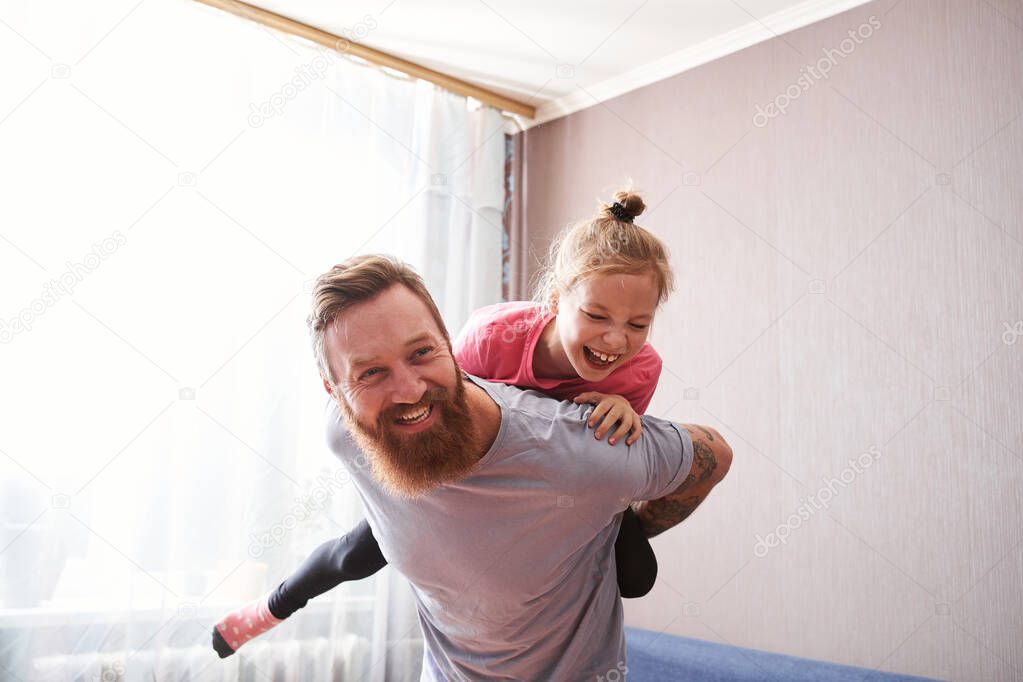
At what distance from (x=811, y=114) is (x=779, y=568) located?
1.43m

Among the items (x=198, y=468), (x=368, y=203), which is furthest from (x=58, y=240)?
(x=368, y=203)

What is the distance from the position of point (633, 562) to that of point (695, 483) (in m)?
0.19

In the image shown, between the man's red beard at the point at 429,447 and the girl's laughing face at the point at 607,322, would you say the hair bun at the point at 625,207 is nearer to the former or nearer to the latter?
the girl's laughing face at the point at 607,322

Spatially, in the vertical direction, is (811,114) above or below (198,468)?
above

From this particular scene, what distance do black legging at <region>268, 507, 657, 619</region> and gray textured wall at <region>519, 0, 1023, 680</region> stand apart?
1.13 m

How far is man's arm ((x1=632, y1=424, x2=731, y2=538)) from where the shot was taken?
159cm

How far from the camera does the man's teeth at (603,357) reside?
1.70m

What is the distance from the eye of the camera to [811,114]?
112 inches

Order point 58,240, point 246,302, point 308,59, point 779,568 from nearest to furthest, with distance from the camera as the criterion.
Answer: point 58,240
point 779,568
point 246,302
point 308,59

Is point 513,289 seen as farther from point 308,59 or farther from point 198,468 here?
point 198,468

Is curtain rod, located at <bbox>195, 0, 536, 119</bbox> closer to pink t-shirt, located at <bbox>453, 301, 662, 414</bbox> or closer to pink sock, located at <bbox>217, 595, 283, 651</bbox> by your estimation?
pink t-shirt, located at <bbox>453, 301, 662, 414</bbox>
